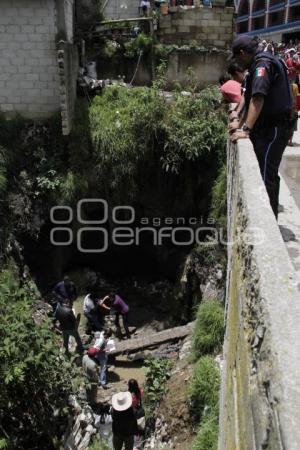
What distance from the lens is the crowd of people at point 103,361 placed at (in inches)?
231

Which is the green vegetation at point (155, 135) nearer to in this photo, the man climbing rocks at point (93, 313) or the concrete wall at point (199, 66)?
the concrete wall at point (199, 66)

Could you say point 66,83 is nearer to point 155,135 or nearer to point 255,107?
point 155,135

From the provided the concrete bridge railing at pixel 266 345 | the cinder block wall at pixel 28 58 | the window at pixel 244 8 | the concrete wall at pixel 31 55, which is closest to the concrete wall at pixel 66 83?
the concrete wall at pixel 31 55

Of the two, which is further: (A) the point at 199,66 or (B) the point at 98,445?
(A) the point at 199,66

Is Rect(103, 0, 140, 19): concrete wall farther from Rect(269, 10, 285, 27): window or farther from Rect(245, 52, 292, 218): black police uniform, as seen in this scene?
Rect(269, 10, 285, 27): window

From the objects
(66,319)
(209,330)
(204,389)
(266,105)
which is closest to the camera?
(266,105)

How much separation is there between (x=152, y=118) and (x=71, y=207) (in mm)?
2997

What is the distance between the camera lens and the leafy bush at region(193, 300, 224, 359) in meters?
6.60

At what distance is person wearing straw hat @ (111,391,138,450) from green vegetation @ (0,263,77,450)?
2.41ft

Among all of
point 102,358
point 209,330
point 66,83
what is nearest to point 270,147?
point 209,330

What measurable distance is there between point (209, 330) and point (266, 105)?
4195mm

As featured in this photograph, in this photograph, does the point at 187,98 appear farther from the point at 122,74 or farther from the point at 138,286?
the point at 138,286

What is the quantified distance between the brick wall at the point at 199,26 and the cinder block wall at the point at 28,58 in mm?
4353

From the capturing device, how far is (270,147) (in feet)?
13.1
